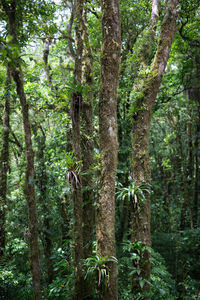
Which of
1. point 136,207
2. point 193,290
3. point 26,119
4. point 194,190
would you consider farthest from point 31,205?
point 194,190

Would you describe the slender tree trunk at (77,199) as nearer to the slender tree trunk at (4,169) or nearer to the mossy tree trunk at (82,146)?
the mossy tree trunk at (82,146)

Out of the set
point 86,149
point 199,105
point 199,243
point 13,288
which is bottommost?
point 13,288

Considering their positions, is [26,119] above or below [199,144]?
below

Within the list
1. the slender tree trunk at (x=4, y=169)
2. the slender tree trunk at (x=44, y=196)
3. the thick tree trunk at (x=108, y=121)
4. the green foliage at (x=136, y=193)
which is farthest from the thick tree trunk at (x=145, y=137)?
the slender tree trunk at (x=44, y=196)

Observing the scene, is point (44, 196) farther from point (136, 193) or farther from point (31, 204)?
point (136, 193)

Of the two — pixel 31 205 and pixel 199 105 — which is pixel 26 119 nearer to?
pixel 31 205

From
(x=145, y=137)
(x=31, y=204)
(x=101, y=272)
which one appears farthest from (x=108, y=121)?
(x=101, y=272)

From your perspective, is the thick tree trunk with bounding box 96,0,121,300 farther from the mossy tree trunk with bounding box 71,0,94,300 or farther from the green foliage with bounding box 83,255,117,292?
the mossy tree trunk with bounding box 71,0,94,300

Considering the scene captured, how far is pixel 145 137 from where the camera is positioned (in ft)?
14.7

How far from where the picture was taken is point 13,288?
7.41 meters

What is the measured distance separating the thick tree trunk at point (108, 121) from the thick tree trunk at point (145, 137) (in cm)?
84

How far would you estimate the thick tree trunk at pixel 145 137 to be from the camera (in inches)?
163

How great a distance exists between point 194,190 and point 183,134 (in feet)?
8.85

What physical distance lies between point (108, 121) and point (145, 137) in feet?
3.52
